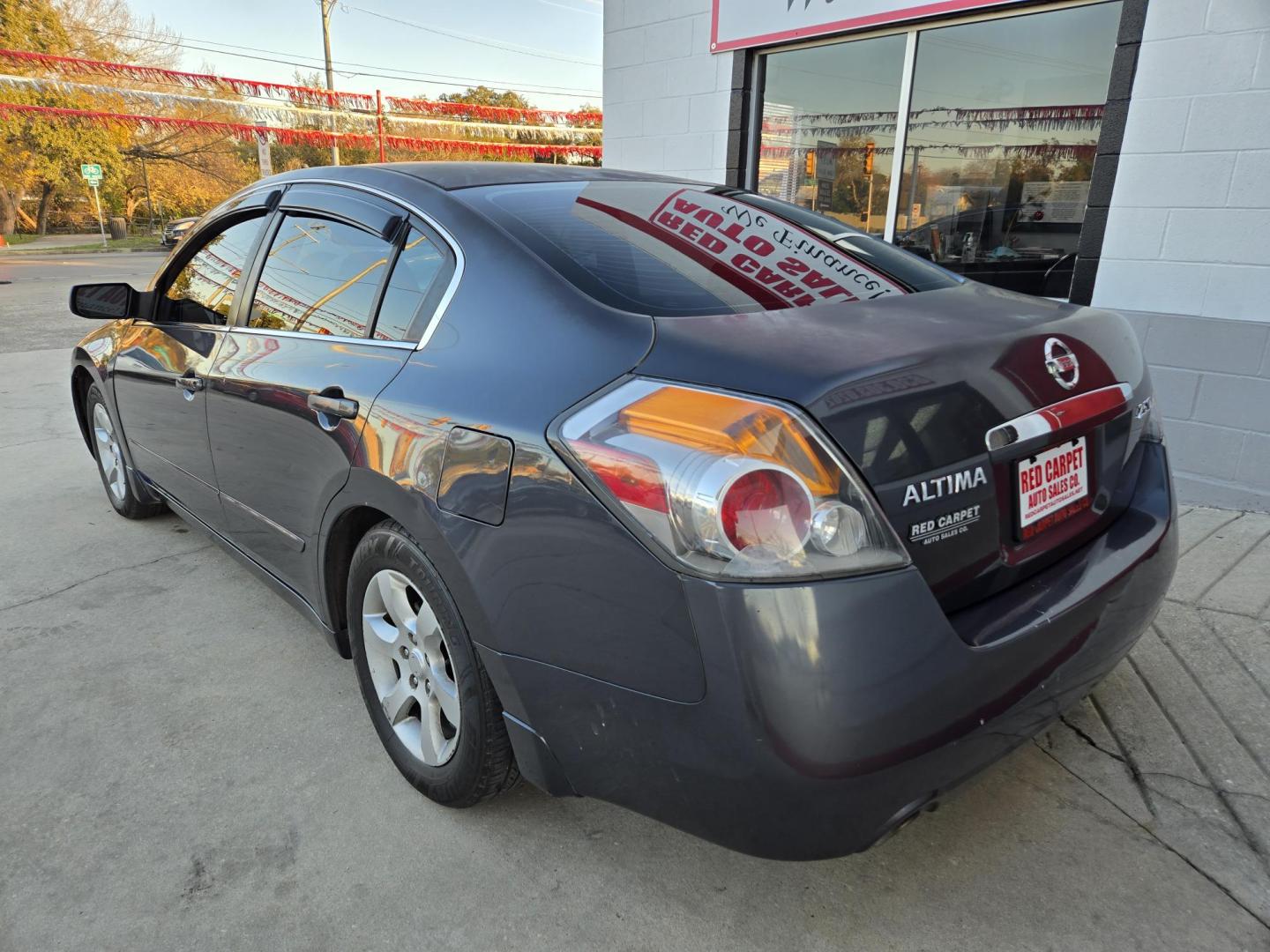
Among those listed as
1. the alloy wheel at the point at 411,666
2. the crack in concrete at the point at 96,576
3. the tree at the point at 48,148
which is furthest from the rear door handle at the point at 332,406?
the tree at the point at 48,148

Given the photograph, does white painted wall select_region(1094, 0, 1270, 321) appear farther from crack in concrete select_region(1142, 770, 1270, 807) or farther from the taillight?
the taillight

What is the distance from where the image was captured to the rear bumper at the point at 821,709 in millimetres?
1403

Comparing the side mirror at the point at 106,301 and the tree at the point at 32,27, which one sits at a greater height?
the tree at the point at 32,27

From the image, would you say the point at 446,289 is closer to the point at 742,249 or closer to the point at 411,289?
the point at 411,289

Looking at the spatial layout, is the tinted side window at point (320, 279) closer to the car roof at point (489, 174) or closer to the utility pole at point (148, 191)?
the car roof at point (489, 174)

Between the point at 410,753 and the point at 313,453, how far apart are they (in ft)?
2.82

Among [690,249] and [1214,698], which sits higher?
[690,249]

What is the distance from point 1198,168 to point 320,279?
427 centimetres

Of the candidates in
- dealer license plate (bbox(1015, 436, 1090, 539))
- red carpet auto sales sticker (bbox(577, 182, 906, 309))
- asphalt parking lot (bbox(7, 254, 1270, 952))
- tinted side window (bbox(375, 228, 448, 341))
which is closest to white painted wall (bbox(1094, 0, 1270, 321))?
asphalt parking lot (bbox(7, 254, 1270, 952))

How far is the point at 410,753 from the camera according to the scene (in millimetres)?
2268

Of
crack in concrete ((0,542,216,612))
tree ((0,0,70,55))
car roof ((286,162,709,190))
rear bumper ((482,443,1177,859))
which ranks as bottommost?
crack in concrete ((0,542,216,612))

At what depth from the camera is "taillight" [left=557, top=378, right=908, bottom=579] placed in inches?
56.1

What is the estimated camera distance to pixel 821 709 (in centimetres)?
140

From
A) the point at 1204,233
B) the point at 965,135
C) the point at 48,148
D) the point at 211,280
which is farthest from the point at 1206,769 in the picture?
the point at 48,148
